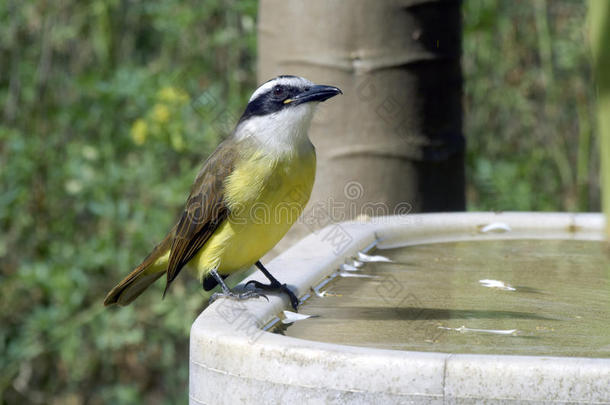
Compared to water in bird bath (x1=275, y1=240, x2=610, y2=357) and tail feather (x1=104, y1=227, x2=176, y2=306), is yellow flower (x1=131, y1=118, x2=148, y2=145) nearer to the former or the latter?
tail feather (x1=104, y1=227, x2=176, y2=306)

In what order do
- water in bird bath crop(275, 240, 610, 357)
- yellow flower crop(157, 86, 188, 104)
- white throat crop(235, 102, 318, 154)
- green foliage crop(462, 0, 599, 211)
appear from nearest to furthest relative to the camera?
water in bird bath crop(275, 240, 610, 357), white throat crop(235, 102, 318, 154), yellow flower crop(157, 86, 188, 104), green foliage crop(462, 0, 599, 211)

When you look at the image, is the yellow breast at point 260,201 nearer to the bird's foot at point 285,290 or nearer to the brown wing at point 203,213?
the brown wing at point 203,213

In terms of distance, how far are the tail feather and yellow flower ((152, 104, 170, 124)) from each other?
1.95 metres

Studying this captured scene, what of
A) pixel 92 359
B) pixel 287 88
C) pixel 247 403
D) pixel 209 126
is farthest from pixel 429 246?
pixel 92 359

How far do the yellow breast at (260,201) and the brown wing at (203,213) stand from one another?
1.3 inches

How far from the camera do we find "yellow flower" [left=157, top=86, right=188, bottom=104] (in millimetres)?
5113

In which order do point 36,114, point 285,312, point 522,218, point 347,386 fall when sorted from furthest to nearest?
point 36,114 → point 522,218 → point 285,312 → point 347,386

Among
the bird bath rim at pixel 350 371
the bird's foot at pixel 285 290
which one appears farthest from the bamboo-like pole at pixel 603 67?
the bird's foot at pixel 285 290

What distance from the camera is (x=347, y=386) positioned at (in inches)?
63.7

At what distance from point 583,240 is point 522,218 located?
0.29 meters

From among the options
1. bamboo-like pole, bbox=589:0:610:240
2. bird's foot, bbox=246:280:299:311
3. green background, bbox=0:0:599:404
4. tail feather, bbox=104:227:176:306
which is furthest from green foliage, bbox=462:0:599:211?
bamboo-like pole, bbox=589:0:610:240

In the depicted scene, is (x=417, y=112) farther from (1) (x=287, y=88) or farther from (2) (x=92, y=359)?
(2) (x=92, y=359)

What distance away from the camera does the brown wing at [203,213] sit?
2934mm

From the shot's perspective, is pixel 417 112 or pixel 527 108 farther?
pixel 527 108
